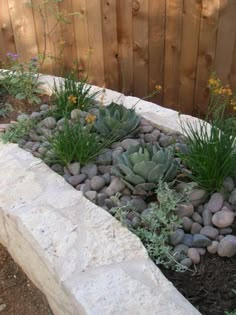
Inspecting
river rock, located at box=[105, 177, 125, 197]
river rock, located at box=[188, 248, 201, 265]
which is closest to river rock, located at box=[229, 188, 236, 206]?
river rock, located at box=[188, 248, 201, 265]

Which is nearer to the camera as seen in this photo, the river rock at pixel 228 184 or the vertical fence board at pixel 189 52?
the river rock at pixel 228 184

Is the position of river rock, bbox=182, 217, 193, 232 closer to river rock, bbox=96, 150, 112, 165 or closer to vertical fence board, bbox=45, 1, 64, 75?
river rock, bbox=96, 150, 112, 165

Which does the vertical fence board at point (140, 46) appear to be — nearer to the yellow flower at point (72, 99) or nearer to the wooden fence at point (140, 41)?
the wooden fence at point (140, 41)

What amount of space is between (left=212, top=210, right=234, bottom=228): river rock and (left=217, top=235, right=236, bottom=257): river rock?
91mm

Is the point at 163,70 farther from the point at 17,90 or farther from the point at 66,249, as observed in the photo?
the point at 66,249

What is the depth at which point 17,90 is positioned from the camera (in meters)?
2.88

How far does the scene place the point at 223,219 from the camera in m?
1.76

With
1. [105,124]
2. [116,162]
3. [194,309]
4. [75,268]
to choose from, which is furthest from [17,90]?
[194,309]

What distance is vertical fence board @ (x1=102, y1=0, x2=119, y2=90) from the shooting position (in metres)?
3.79

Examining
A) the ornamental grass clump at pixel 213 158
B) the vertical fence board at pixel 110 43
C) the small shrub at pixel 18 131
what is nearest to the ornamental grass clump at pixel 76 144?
the small shrub at pixel 18 131

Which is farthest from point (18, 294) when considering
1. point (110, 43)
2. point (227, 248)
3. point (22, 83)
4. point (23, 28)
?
point (23, 28)

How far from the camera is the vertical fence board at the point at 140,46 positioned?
3.61 m

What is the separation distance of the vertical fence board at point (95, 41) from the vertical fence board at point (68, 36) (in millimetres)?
191

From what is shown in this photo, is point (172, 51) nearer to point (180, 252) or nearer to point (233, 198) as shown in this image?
point (233, 198)
